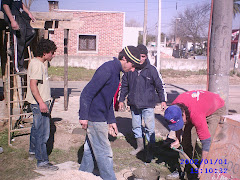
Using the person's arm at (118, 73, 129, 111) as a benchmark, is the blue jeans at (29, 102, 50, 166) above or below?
below

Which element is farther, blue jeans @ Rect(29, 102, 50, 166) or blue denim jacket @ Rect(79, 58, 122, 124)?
blue jeans @ Rect(29, 102, 50, 166)

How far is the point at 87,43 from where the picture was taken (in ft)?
75.3

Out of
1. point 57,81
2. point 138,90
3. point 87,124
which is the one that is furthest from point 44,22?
point 57,81

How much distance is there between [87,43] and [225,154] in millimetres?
20928

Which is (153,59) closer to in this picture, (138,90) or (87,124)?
(138,90)

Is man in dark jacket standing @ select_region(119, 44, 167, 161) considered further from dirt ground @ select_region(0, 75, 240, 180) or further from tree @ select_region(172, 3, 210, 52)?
tree @ select_region(172, 3, 210, 52)

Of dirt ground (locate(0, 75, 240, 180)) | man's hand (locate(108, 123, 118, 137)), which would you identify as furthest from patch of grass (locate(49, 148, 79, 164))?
man's hand (locate(108, 123, 118, 137))

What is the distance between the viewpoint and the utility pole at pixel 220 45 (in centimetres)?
419

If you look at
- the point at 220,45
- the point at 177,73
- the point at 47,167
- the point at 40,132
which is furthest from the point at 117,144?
the point at 177,73

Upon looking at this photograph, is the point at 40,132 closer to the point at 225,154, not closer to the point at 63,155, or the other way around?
the point at 63,155

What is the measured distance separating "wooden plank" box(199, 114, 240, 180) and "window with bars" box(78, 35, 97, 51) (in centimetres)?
2061

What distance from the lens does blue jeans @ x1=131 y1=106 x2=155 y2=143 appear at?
4.88 metres

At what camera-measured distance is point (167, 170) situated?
4582 mm

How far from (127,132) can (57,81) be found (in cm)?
945
